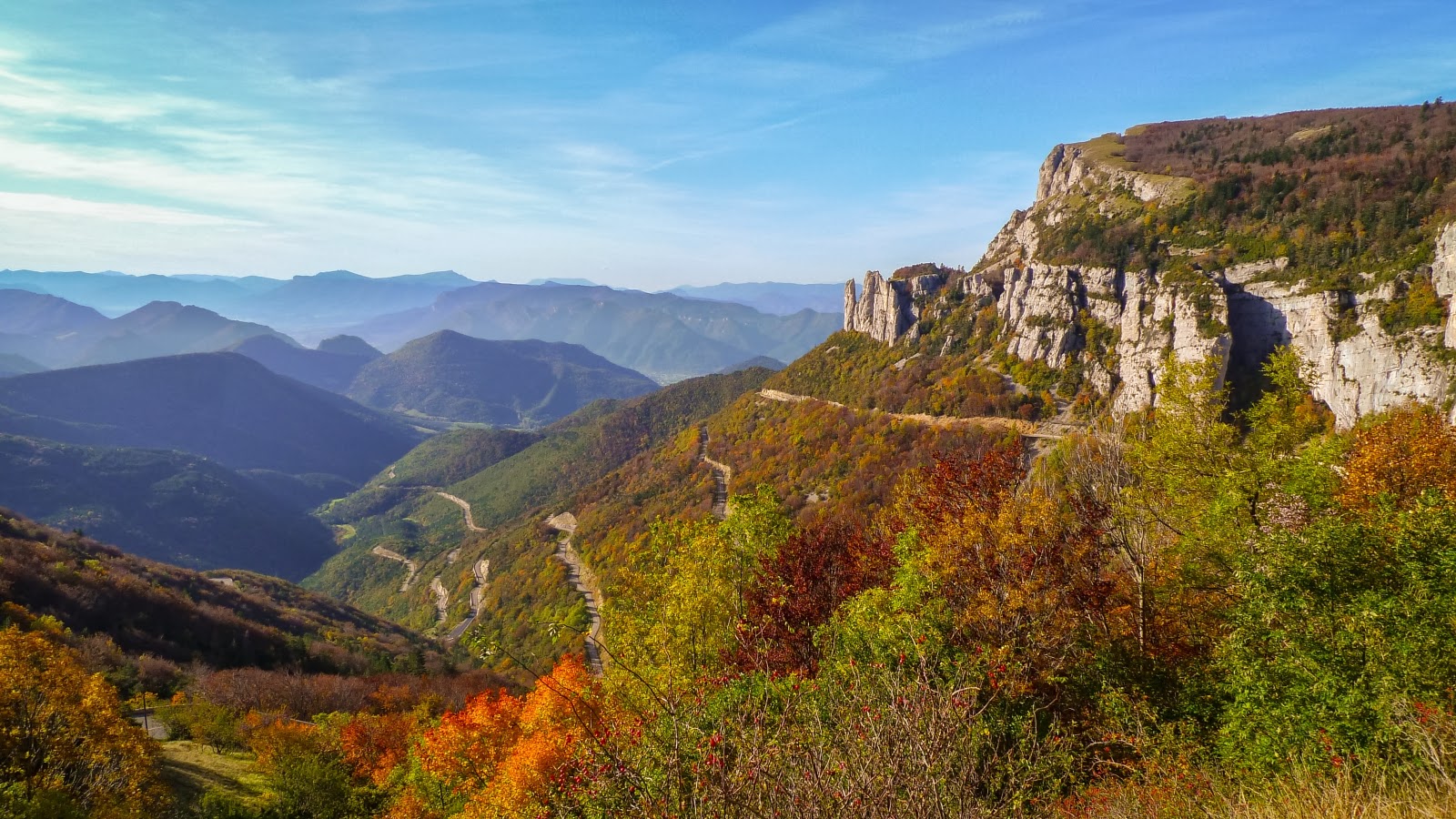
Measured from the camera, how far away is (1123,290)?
83500mm

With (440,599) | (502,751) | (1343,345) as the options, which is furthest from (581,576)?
(1343,345)

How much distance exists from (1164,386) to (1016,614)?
13984 mm

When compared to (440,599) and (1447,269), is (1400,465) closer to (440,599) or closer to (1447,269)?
(1447,269)

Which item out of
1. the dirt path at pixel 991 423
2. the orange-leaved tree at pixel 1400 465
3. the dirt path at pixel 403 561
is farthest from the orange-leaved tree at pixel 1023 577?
the dirt path at pixel 403 561

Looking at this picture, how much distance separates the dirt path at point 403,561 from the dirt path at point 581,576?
4895 centimetres

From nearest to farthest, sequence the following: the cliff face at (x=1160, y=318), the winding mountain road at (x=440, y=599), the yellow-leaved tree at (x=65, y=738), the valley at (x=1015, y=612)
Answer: the valley at (x=1015, y=612) < the yellow-leaved tree at (x=65, y=738) < the cliff face at (x=1160, y=318) < the winding mountain road at (x=440, y=599)

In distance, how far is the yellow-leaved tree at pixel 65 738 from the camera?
19125 millimetres

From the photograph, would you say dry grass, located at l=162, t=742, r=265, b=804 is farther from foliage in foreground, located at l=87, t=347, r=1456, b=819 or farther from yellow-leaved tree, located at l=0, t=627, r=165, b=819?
yellow-leaved tree, located at l=0, t=627, r=165, b=819

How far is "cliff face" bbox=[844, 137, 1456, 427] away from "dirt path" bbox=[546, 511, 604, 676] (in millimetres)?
59366

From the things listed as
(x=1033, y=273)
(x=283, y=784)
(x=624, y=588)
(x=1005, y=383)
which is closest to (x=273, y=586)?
(x=283, y=784)

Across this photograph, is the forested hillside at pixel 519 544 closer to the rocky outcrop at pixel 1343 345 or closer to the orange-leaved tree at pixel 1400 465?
the orange-leaved tree at pixel 1400 465

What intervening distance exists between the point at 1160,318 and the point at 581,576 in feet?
279

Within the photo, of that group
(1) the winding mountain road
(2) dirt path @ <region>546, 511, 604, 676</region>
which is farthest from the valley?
(1) the winding mountain road

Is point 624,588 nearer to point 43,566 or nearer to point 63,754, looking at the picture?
point 63,754
